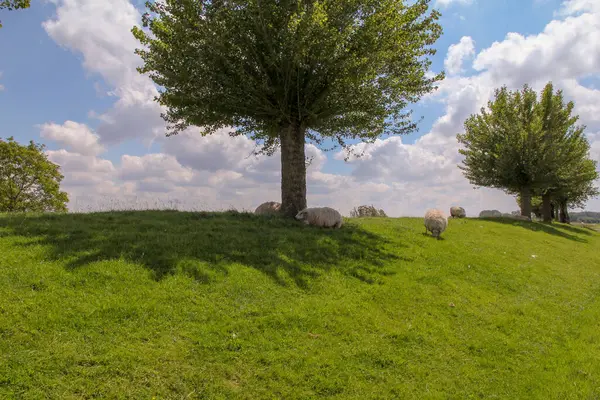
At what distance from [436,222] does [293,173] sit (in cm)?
857

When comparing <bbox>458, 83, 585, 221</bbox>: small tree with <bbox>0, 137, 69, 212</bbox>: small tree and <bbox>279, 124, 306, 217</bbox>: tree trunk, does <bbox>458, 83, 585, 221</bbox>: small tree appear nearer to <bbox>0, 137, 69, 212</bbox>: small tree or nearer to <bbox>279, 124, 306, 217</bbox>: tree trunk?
<bbox>279, 124, 306, 217</bbox>: tree trunk

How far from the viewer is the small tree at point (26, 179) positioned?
131 feet

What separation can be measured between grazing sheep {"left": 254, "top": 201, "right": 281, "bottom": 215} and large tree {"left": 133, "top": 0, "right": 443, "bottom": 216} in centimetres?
127

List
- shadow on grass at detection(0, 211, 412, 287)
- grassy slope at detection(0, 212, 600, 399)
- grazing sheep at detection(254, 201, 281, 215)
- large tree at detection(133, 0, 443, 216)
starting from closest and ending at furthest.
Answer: grassy slope at detection(0, 212, 600, 399)
shadow on grass at detection(0, 211, 412, 287)
large tree at detection(133, 0, 443, 216)
grazing sheep at detection(254, 201, 281, 215)

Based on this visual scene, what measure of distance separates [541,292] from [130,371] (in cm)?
1505

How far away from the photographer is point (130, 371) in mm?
6480

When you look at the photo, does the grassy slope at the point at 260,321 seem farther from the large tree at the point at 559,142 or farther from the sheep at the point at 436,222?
the large tree at the point at 559,142

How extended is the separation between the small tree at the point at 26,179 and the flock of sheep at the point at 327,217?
3006 centimetres

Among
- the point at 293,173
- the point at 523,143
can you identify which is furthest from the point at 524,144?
the point at 293,173

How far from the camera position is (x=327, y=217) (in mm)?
18375

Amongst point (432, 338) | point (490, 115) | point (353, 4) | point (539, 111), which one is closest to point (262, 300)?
point (432, 338)

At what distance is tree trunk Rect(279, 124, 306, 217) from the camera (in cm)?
2045

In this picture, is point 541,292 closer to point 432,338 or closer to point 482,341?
point 482,341

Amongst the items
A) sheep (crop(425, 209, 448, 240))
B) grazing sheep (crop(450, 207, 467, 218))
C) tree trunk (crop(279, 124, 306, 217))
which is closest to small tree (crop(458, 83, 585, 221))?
grazing sheep (crop(450, 207, 467, 218))
